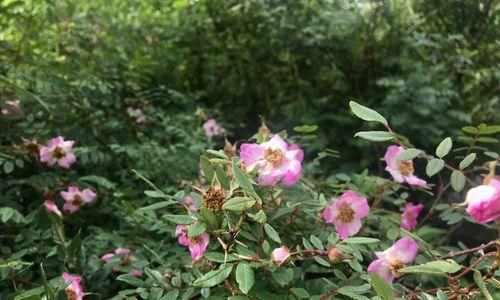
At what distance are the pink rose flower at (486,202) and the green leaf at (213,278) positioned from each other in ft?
1.20

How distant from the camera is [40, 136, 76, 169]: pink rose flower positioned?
4.47 feet

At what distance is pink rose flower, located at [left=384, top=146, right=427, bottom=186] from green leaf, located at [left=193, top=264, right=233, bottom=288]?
0.50m

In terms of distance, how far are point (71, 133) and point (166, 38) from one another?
1.38 metres

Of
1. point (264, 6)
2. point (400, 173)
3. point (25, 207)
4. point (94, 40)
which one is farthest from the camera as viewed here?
point (264, 6)

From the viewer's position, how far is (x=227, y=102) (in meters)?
2.95

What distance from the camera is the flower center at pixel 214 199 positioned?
747 millimetres

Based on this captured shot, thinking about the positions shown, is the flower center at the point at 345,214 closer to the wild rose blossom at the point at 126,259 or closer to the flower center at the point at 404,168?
the flower center at the point at 404,168

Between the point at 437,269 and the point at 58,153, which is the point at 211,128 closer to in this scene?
the point at 58,153

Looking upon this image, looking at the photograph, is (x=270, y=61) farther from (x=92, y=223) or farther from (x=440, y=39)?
(x=92, y=223)

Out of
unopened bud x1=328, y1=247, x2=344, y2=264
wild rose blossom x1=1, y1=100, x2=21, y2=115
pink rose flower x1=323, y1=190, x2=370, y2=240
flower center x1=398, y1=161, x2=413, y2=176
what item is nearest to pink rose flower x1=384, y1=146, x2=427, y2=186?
flower center x1=398, y1=161, x2=413, y2=176

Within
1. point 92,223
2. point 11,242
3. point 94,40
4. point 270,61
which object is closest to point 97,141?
point 92,223

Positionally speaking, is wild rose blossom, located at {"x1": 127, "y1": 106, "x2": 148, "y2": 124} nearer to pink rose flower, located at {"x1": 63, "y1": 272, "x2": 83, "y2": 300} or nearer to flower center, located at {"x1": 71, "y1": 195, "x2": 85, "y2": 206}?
flower center, located at {"x1": 71, "y1": 195, "x2": 85, "y2": 206}

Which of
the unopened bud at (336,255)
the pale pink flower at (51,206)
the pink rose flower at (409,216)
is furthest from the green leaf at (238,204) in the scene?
the pale pink flower at (51,206)

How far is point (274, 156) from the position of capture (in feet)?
2.87
